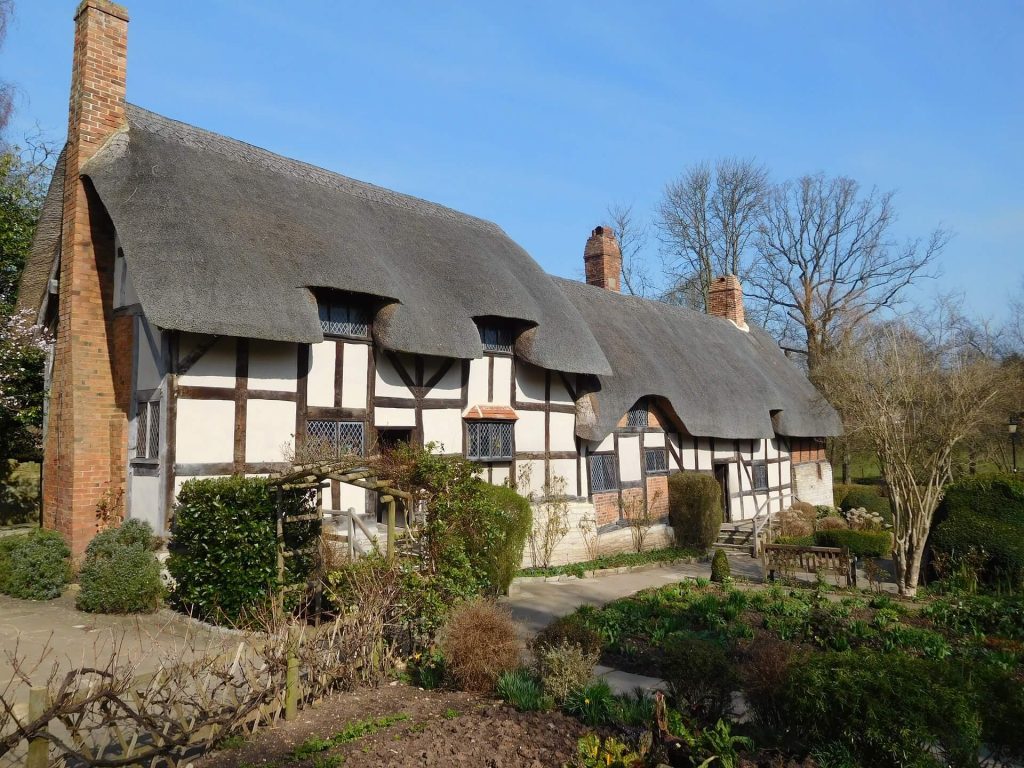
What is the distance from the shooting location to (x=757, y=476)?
21.9 meters

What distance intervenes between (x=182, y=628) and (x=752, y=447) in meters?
Answer: 16.7

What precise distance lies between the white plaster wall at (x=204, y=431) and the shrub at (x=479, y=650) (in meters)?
5.31

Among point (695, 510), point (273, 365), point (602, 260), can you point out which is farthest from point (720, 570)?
point (602, 260)

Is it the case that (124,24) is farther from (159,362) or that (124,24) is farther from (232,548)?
(232,548)

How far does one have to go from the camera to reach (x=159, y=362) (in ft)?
33.9

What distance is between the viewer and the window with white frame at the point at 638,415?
17.7 meters

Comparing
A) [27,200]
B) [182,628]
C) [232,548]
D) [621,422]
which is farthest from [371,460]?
[27,200]

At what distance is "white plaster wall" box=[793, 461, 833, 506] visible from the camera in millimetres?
24297

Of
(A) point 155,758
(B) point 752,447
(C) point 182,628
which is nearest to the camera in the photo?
(A) point 155,758

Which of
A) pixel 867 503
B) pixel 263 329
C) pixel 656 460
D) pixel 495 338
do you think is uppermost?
pixel 495 338

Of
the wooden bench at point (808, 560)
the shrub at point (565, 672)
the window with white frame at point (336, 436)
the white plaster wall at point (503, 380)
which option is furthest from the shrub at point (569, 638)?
the white plaster wall at point (503, 380)

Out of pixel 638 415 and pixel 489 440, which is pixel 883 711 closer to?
pixel 489 440

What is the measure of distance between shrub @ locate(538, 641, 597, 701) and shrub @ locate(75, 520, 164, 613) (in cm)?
605

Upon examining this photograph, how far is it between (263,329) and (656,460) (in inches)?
429
